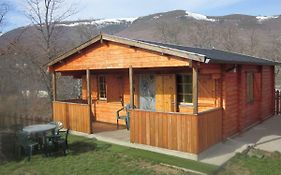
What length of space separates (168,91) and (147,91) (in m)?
1.13

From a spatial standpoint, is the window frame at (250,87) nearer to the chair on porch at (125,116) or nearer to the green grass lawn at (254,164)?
the green grass lawn at (254,164)

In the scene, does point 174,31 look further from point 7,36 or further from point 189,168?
point 189,168

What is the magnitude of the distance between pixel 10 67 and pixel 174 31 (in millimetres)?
40750

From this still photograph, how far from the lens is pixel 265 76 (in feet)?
49.6

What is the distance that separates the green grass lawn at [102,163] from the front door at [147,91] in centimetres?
302

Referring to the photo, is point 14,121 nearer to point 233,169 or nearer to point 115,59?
point 115,59

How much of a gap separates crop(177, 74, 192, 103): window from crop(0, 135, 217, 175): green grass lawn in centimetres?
281

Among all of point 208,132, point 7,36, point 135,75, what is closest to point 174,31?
point 7,36

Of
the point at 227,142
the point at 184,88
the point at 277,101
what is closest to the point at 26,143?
the point at 184,88

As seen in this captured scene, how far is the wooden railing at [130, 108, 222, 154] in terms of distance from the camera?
8.64 meters

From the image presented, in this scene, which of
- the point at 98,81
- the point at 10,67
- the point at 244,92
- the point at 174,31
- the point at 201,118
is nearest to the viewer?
the point at 201,118

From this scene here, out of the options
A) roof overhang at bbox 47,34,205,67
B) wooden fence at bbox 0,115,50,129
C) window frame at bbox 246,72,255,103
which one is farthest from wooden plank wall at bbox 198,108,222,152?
wooden fence at bbox 0,115,50,129

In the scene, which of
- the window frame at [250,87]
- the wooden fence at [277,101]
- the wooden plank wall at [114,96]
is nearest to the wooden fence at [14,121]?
the wooden plank wall at [114,96]

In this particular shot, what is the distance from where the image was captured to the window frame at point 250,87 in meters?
12.7
